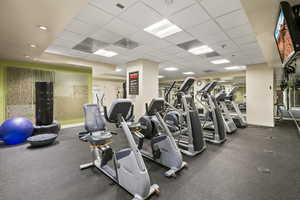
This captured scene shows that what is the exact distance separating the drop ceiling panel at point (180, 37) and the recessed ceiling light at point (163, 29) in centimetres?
14

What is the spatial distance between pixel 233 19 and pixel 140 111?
4.00 meters

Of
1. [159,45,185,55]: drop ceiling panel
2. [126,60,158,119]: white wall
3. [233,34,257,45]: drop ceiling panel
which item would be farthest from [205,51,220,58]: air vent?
[126,60,158,119]: white wall

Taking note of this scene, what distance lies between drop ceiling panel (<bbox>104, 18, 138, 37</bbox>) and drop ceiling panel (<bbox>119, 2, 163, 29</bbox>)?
16cm

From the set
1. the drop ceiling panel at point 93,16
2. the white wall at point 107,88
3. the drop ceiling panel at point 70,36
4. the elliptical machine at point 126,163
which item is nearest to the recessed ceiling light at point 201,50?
→ the drop ceiling panel at point 93,16

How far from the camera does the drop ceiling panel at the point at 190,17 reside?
7.57ft

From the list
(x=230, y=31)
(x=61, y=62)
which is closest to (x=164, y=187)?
(x=230, y=31)

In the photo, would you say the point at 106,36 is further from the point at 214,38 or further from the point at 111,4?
the point at 214,38

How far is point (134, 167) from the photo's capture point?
1612mm

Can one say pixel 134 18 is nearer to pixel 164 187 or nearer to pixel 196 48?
pixel 196 48

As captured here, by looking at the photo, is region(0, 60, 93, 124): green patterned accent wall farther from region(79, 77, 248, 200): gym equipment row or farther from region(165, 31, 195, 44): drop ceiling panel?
region(165, 31, 195, 44): drop ceiling panel

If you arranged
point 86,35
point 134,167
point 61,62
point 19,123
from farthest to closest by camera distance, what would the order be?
point 61,62 < point 19,123 < point 86,35 < point 134,167

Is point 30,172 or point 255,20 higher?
point 255,20

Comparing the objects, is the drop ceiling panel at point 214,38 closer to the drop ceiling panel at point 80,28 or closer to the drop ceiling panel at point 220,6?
the drop ceiling panel at point 220,6

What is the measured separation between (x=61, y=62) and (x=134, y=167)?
17.0ft
